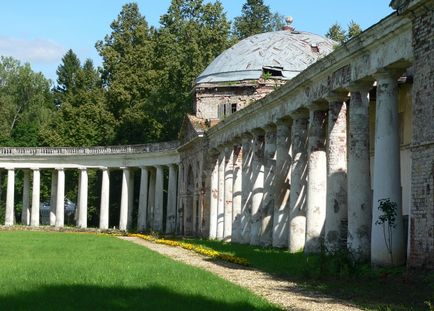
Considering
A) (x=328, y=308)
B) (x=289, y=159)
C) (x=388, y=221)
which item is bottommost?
(x=328, y=308)

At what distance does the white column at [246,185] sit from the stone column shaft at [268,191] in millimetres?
3254

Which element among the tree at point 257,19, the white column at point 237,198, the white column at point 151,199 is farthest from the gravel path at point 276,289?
the tree at point 257,19

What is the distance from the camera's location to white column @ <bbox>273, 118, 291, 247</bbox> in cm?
3531

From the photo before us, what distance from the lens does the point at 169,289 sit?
666 inches

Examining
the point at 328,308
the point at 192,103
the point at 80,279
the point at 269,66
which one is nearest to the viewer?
the point at 328,308

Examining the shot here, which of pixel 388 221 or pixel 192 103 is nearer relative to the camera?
pixel 388 221

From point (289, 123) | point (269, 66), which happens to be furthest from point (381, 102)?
point (269, 66)

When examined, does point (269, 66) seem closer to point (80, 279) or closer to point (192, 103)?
point (192, 103)

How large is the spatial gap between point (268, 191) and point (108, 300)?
23.6 meters

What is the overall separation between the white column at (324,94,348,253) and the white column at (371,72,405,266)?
445cm

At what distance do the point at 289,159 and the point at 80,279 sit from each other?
18.6 m

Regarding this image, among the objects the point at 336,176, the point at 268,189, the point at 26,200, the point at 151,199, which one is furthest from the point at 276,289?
the point at 26,200

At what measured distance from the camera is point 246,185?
140 feet

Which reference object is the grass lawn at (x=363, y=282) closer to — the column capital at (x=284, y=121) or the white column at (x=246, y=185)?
the column capital at (x=284, y=121)
